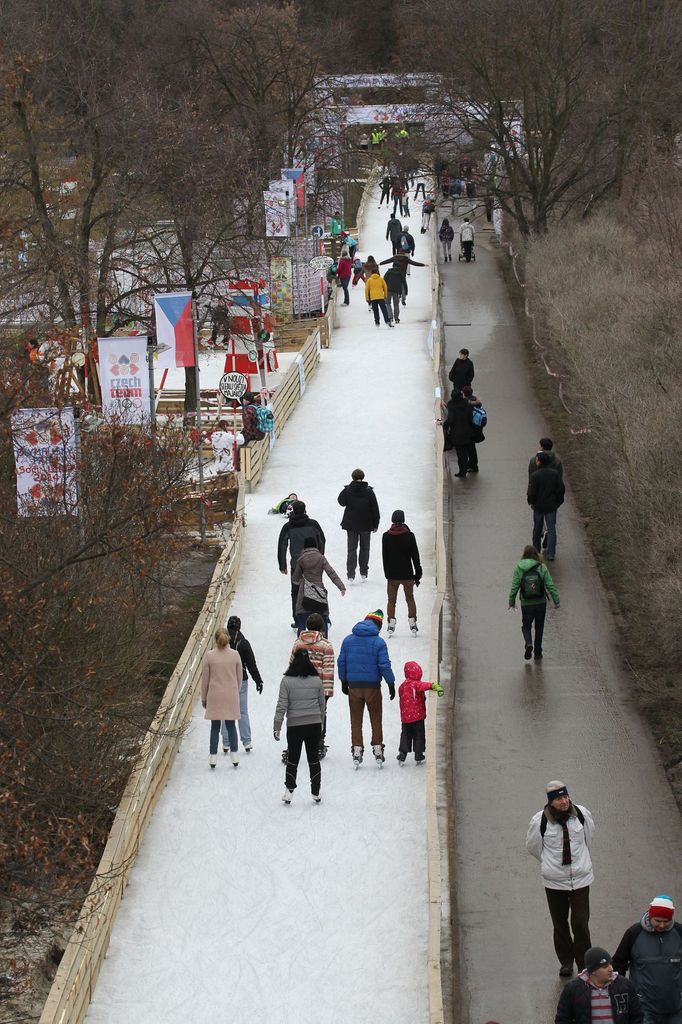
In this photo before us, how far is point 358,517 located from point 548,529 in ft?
8.53

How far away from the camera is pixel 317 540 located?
16859mm

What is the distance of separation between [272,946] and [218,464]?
11606mm

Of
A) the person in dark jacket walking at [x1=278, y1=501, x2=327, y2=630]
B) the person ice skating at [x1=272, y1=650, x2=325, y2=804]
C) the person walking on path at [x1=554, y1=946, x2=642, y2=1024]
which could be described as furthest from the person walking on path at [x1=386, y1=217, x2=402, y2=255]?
the person walking on path at [x1=554, y1=946, x2=642, y2=1024]

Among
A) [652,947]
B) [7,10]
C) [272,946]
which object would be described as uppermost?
[7,10]

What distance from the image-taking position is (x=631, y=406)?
19.7 meters

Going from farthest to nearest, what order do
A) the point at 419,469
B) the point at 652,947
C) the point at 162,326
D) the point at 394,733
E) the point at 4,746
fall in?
the point at 419,469, the point at 162,326, the point at 394,733, the point at 4,746, the point at 652,947

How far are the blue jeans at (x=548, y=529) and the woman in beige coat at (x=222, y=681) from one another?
6064 mm

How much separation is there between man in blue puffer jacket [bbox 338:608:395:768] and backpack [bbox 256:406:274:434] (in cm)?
1079

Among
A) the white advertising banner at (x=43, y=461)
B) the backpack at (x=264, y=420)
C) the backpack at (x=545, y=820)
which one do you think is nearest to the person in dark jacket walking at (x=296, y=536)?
the white advertising banner at (x=43, y=461)

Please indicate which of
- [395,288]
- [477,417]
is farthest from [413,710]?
[395,288]

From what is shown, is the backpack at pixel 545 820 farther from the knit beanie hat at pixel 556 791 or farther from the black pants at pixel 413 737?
the black pants at pixel 413 737

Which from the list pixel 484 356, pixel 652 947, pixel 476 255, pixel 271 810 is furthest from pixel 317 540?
pixel 476 255

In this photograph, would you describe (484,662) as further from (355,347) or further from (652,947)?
(355,347)

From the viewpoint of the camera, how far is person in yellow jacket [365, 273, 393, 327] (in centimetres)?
3312
